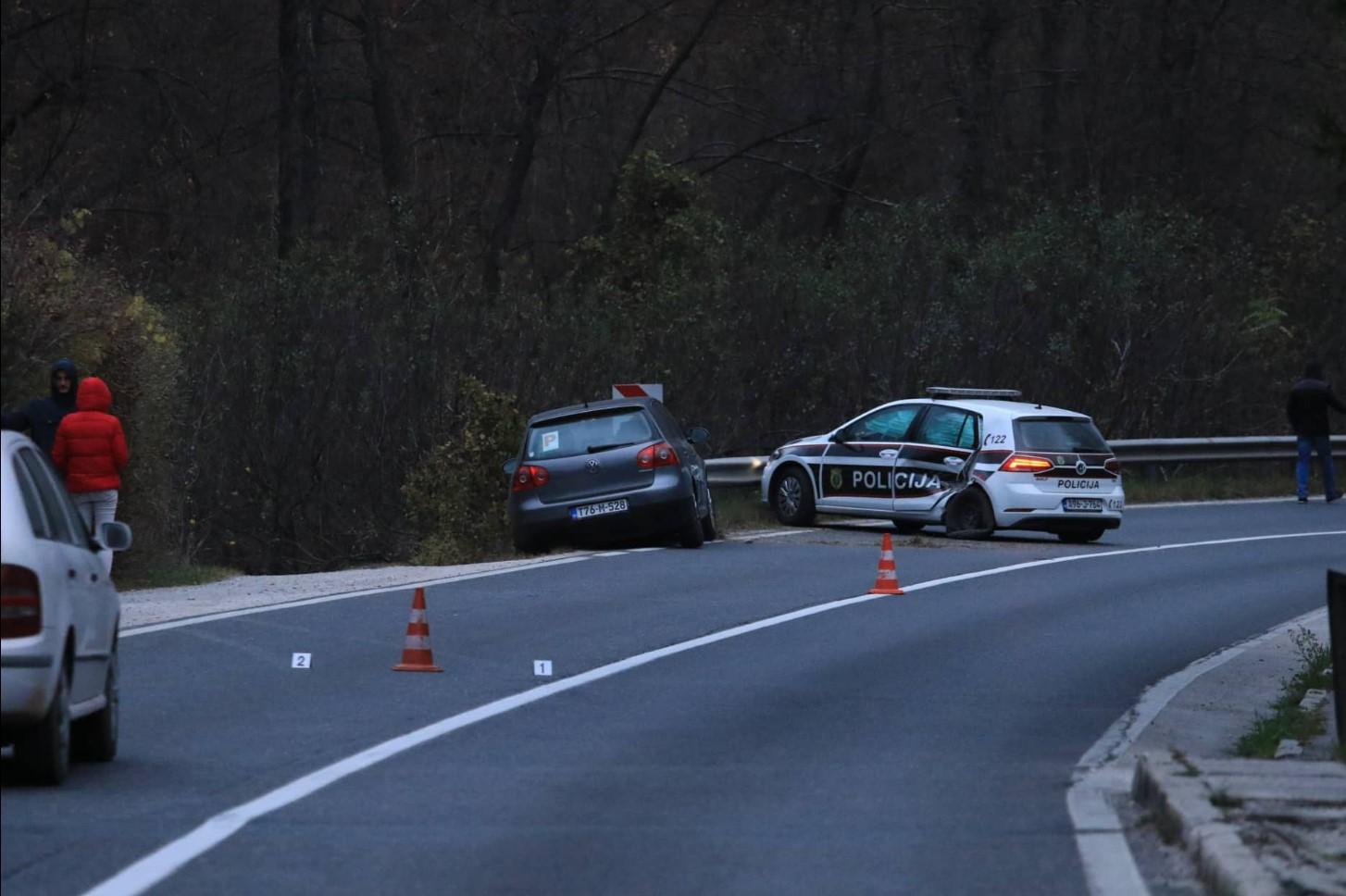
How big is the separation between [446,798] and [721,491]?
21.3 meters

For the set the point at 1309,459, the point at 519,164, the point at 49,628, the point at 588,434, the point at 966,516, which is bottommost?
the point at 966,516

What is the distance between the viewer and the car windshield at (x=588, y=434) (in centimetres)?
2233

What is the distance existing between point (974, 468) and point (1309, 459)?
9083mm

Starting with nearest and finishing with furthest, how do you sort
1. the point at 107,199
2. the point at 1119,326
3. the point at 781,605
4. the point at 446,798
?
the point at 446,798
the point at 781,605
the point at 1119,326
the point at 107,199

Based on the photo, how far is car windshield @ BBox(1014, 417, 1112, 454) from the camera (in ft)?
79.2

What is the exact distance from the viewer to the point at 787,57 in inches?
1844

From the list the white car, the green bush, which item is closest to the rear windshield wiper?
the green bush

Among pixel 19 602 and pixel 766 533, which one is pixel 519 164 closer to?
pixel 766 533

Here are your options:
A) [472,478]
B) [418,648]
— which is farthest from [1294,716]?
[472,478]

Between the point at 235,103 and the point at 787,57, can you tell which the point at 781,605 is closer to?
the point at 235,103

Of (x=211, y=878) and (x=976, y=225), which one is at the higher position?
(x=976, y=225)

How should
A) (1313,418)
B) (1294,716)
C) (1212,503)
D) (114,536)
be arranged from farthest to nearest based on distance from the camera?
(1212,503) → (1313,418) → (1294,716) → (114,536)

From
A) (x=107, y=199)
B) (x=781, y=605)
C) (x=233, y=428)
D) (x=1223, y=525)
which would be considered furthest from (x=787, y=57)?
(x=781, y=605)

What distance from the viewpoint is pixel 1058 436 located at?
958 inches
